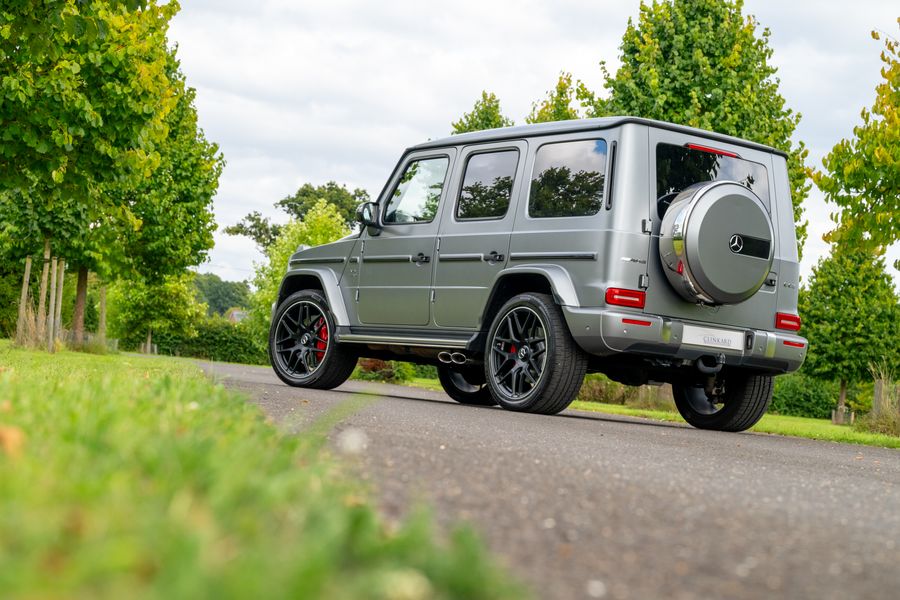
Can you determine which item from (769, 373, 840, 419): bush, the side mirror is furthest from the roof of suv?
(769, 373, 840, 419): bush

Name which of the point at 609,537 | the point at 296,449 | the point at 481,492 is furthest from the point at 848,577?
the point at 296,449

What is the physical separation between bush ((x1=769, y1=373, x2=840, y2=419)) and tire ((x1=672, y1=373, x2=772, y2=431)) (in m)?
30.8

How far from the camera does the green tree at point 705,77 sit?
19234 mm

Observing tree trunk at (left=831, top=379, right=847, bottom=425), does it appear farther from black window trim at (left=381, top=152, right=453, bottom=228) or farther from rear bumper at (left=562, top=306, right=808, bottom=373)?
rear bumper at (left=562, top=306, right=808, bottom=373)

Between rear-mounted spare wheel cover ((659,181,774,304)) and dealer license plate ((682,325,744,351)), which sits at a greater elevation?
rear-mounted spare wheel cover ((659,181,774,304))

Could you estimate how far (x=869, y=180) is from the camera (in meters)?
14.8

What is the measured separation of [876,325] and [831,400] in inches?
157

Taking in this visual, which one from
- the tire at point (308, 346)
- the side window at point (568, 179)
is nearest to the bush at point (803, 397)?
the tire at point (308, 346)

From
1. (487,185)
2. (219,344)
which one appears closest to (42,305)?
(487,185)

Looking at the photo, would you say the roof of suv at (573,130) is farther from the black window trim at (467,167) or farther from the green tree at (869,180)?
the green tree at (869,180)

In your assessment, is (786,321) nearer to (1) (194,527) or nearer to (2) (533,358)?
(2) (533,358)

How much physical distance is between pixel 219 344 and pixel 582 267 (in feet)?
144

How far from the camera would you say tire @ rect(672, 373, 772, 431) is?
9.57 m

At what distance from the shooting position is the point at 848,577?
285cm
